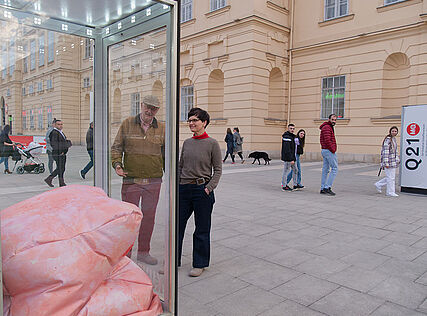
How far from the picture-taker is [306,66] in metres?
19.2

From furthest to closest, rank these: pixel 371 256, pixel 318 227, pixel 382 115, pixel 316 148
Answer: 1. pixel 316 148
2. pixel 382 115
3. pixel 318 227
4. pixel 371 256

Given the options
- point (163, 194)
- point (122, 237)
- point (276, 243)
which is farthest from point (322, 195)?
point (122, 237)

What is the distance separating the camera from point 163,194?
2799 millimetres

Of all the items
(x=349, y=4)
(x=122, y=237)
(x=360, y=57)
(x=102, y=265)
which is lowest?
(x=102, y=265)

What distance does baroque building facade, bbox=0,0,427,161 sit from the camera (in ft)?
53.1

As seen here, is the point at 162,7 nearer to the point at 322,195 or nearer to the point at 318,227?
the point at 318,227

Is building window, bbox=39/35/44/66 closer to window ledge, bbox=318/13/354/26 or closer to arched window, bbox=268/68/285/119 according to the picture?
window ledge, bbox=318/13/354/26

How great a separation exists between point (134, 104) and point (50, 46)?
0.86 metres

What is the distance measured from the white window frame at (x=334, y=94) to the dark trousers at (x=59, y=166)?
16389 millimetres

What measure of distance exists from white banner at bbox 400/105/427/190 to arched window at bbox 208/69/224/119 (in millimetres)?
12025

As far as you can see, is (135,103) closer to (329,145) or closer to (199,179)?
(199,179)

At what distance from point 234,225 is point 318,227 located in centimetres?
129

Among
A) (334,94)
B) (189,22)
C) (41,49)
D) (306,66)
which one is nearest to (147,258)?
(41,49)

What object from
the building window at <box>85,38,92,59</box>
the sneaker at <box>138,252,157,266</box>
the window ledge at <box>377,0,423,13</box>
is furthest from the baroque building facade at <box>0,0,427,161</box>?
the sneaker at <box>138,252,157,266</box>
